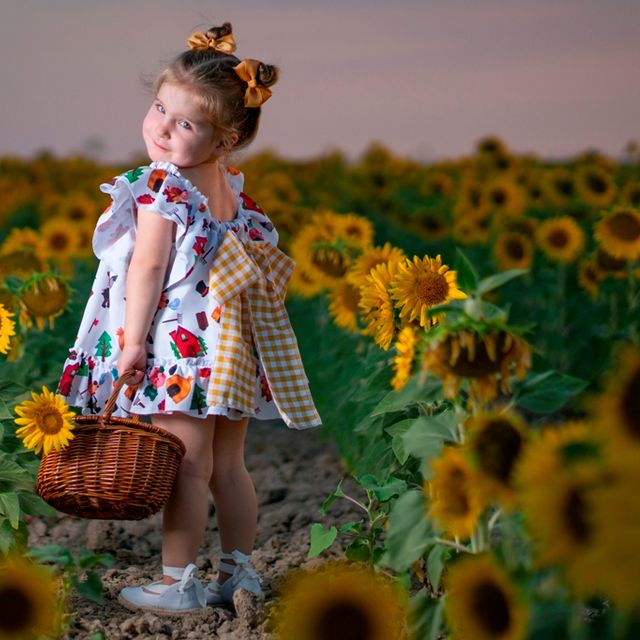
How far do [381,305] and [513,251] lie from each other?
2.84 metres

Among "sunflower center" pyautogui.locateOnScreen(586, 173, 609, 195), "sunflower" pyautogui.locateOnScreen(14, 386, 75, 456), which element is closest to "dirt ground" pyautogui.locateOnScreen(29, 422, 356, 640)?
"sunflower" pyautogui.locateOnScreen(14, 386, 75, 456)

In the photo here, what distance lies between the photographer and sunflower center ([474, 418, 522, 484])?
6.35ft

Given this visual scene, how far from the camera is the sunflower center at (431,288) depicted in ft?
9.98

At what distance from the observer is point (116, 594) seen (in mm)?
→ 3260

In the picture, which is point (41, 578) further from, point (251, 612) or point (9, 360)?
point (9, 360)

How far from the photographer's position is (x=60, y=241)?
5.62m

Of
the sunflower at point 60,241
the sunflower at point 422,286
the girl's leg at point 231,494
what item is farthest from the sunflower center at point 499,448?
the sunflower at point 60,241

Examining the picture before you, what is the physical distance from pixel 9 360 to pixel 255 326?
99cm

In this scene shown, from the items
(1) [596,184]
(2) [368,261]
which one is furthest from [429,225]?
(2) [368,261]

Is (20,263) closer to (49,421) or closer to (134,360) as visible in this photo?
(134,360)

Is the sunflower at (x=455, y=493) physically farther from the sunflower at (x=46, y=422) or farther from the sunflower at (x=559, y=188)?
the sunflower at (x=559, y=188)

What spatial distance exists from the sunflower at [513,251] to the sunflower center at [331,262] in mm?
1641

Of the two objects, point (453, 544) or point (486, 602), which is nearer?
point (486, 602)

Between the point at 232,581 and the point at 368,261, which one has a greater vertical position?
the point at 368,261
